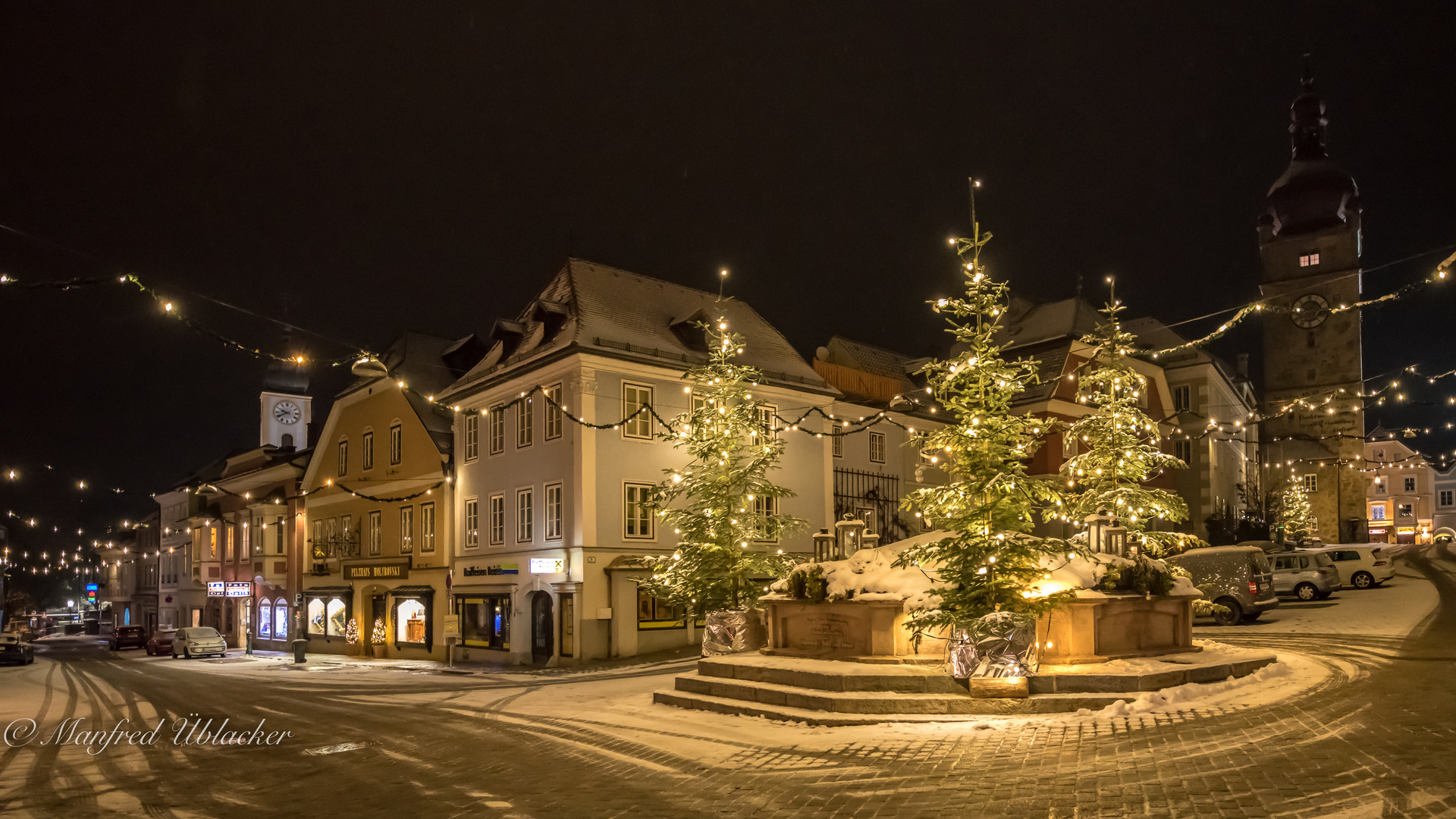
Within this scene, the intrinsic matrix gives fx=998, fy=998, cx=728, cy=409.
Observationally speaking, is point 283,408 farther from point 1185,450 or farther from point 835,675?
point 835,675

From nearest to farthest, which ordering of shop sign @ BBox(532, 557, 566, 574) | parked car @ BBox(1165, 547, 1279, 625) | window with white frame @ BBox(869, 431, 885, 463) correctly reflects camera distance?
1. parked car @ BBox(1165, 547, 1279, 625)
2. shop sign @ BBox(532, 557, 566, 574)
3. window with white frame @ BBox(869, 431, 885, 463)

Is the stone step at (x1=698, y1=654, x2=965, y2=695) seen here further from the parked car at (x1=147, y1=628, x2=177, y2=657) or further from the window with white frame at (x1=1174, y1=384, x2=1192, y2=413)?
the window with white frame at (x1=1174, y1=384, x2=1192, y2=413)

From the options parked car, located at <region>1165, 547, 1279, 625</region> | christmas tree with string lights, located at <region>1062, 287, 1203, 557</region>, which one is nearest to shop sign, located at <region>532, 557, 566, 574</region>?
christmas tree with string lights, located at <region>1062, 287, 1203, 557</region>

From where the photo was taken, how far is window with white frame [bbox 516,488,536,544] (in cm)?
3002

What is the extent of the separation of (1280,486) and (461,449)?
4513 cm

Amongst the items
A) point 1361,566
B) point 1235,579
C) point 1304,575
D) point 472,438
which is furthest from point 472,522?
point 1361,566

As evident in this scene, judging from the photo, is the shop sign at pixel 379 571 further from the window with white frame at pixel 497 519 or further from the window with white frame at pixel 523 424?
the window with white frame at pixel 523 424

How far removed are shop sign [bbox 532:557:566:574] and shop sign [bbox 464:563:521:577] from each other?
1.39m

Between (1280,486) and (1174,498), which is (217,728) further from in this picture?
(1280,486)

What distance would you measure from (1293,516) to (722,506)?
44.7 metres

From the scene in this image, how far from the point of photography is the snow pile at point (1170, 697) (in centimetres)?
1156

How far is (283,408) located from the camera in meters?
75.2

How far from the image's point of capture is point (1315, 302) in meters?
71.6

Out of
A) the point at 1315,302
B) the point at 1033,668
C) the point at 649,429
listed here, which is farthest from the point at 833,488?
the point at 1315,302
